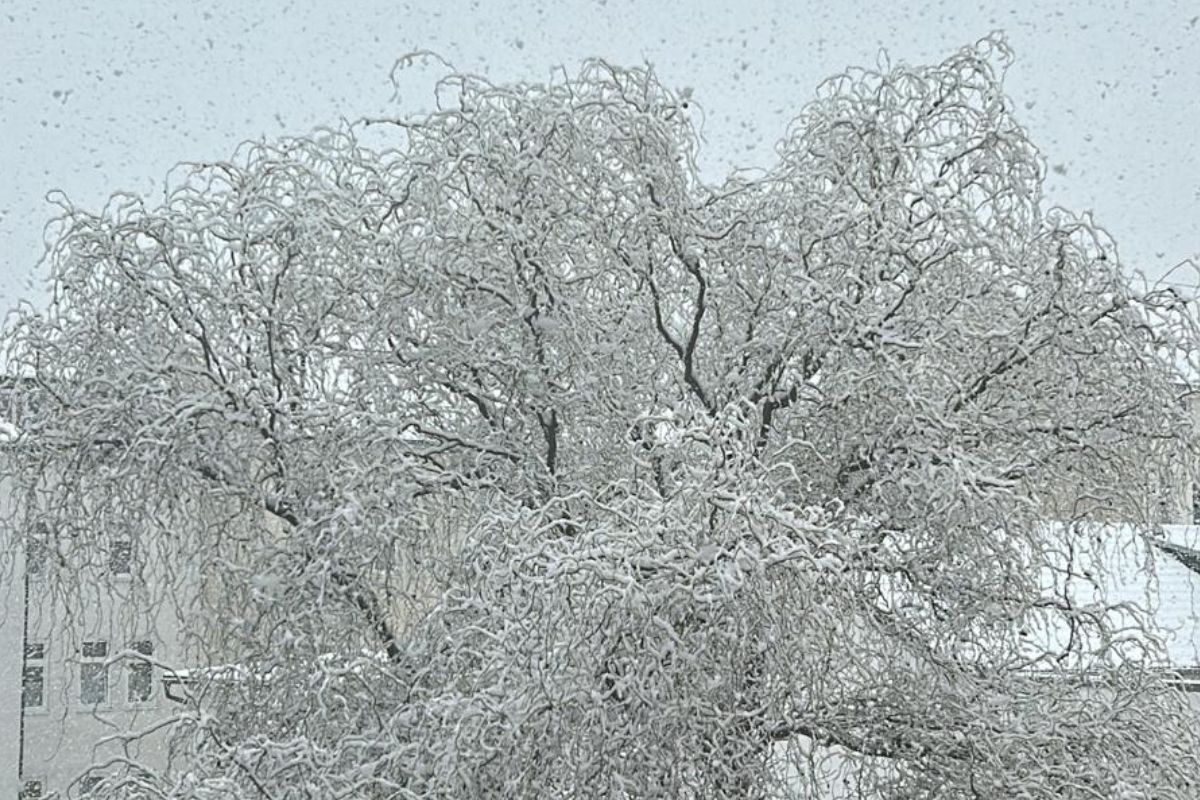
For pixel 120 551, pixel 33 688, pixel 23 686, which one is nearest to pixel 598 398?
pixel 120 551

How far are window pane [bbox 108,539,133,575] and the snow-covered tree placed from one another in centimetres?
5

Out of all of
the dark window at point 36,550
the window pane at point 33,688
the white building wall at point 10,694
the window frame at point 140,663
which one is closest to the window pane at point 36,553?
the dark window at point 36,550

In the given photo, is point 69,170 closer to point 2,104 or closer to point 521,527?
point 2,104

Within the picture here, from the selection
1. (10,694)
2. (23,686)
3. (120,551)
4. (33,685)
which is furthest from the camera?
(33,685)

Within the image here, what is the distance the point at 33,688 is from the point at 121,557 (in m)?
8.22

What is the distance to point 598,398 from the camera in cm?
387

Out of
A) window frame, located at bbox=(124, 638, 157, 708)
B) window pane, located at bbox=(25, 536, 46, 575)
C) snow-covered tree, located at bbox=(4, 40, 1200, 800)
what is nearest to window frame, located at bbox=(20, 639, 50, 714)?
window frame, located at bbox=(124, 638, 157, 708)

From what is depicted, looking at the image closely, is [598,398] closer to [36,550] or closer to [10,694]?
[36,550]

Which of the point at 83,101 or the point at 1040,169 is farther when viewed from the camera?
the point at 83,101

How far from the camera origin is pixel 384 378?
12.6 ft

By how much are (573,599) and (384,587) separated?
41.6 inches

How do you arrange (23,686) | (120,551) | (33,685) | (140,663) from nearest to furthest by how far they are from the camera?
(140,663), (120,551), (23,686), (33,685)

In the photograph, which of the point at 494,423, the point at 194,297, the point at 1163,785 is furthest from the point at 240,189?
the point at 1163,785

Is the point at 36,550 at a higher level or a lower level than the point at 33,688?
higher
